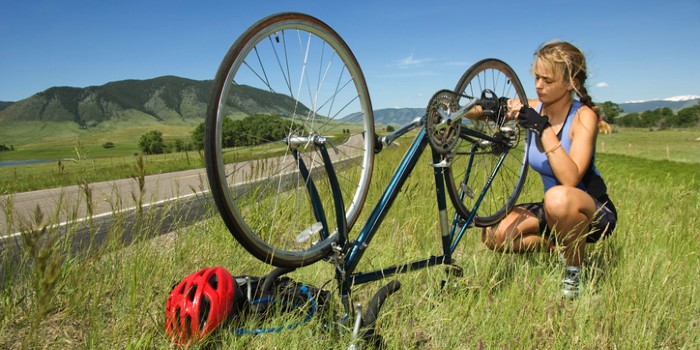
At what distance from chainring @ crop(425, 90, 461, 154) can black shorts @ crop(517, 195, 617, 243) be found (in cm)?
93

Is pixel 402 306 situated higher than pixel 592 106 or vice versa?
pixel 592 106

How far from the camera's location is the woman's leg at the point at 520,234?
332 cm

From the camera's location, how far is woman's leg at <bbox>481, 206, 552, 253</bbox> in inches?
131

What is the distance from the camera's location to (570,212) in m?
2.93

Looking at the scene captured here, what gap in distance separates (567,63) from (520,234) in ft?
4.14

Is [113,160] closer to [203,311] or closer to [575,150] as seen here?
[203,311]

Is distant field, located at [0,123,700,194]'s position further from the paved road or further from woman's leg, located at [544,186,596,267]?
woman's leg, located at [544,186,596,267]

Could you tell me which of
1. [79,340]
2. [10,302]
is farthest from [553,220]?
[10,302]

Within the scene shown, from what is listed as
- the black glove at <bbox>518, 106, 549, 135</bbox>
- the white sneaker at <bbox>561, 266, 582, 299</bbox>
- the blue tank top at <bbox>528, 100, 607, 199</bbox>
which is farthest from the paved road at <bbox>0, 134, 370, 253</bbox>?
the white sneaker at <bbox>561, 266, 582, 299</bbox>

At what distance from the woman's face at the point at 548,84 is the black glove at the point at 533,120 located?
0.40 meters

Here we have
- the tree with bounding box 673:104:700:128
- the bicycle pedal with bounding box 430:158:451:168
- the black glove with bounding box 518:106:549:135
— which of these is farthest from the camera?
the tree with bounding box 673:104:700:128

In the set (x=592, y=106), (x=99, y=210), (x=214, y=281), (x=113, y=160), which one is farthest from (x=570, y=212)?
(x=99, y=210)

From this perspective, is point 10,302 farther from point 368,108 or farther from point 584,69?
point 584,69

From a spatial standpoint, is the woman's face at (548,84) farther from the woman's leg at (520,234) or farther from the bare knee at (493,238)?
the bare knee at (493,238)
